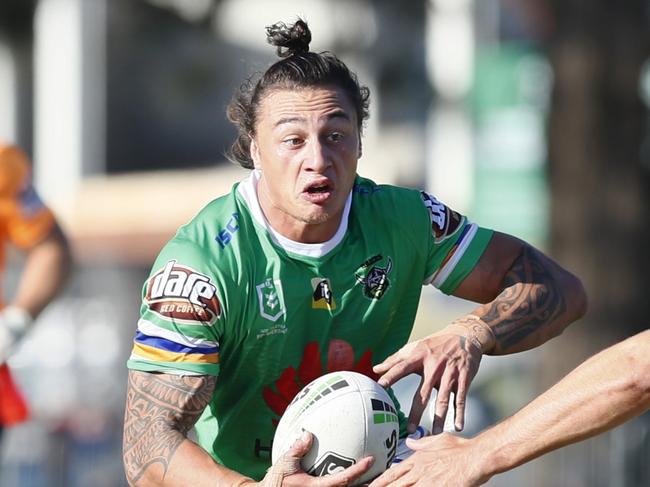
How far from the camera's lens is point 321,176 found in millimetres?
5039

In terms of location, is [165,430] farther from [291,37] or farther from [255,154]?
[291,37]

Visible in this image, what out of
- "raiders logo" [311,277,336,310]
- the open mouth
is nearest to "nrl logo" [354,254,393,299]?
"raiders logo" [311,277,336,310]

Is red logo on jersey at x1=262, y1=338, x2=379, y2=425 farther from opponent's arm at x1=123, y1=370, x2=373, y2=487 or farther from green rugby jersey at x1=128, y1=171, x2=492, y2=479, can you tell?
opponent's arm at x1=123, y1=370, x2=373, y2=487

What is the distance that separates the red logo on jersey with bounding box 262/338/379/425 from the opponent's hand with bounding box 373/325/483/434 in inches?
9.8

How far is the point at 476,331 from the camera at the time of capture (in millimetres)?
5309

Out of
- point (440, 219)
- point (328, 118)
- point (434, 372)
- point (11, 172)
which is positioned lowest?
point (434, 372)

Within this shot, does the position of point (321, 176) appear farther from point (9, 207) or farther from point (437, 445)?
point (9, 207)

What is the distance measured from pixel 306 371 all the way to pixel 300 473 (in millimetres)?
696

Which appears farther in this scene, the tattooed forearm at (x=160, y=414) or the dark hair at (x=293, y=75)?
the dark hair at (x=293, y=75)

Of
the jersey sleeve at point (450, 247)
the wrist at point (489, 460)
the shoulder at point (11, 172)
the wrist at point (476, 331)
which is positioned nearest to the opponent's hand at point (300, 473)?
the wrist at point (489, 460)

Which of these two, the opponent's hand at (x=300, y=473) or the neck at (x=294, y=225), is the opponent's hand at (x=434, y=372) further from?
the neck at (x=294, y=225)

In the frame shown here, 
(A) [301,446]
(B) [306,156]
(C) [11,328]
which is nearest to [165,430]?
(A) [301,446]

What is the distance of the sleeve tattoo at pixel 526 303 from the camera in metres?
5.45

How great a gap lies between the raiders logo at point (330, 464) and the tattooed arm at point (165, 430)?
A: 28 centimetres
